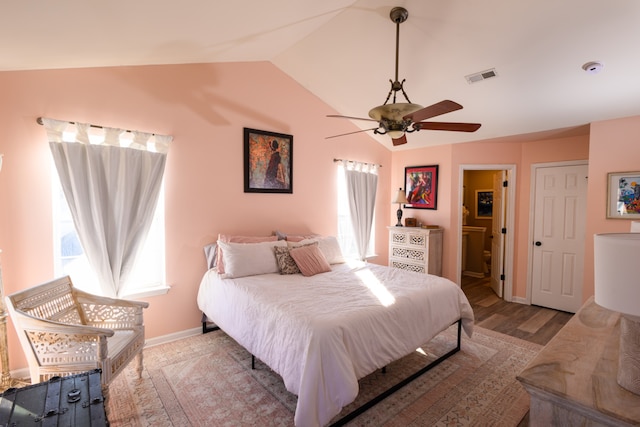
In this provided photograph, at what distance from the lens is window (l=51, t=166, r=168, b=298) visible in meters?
2.55

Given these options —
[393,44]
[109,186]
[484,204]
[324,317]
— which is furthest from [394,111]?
[484,204]

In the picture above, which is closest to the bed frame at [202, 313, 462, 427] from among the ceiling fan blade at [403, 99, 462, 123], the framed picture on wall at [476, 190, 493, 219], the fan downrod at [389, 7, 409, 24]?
the ceiling fan blade at [403, 99, 462, 123]

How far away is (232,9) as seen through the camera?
2107 mm

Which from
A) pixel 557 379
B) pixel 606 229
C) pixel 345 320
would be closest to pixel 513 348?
pixel 606 229

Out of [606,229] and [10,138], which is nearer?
Answer: [10,138]

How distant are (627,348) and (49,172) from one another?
3620 mm

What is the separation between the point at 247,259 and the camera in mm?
2957

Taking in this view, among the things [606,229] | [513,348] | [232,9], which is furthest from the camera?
[606,229]

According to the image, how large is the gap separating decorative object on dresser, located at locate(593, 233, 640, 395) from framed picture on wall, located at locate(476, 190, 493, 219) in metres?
5.60

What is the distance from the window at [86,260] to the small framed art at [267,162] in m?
0.99

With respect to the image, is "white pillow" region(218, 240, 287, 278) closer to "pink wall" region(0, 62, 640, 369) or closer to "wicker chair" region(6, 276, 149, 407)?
"pink wall" region(0, 62, 640, 369)

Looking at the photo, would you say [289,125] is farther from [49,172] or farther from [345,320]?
[345,320]

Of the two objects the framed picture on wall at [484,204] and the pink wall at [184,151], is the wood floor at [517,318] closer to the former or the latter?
the framed picture on wall at [484,204]

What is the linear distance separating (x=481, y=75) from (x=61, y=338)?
3.97 meters
